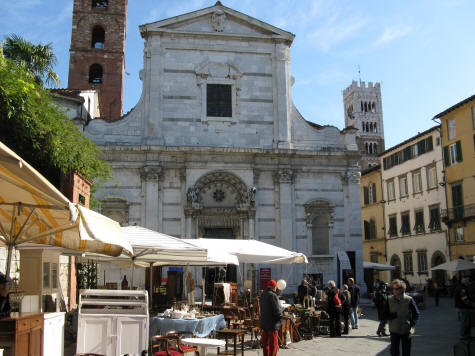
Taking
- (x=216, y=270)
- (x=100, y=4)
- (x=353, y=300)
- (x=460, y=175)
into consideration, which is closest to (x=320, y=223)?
(x=216, y=270)

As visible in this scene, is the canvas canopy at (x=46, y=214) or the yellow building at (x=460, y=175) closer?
the canvas canopy at (x=46, y=214)

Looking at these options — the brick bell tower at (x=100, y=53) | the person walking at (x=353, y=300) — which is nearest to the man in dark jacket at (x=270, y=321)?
the person walking at (x=353, y=300)

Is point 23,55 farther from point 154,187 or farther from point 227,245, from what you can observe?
point 227,245

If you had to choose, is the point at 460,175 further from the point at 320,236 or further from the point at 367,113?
the point at 367,113

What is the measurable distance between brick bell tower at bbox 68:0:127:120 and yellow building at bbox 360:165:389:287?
72.8 feet

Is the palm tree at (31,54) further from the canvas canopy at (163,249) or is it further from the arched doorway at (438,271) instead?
the arched doorway at (438,271)

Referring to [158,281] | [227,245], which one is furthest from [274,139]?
[227,245]

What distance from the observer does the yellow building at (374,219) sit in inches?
1612

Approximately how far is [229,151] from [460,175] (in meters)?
17.1

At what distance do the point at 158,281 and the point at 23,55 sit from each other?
10.00m

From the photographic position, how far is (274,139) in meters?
22.8

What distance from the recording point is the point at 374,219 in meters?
42.2

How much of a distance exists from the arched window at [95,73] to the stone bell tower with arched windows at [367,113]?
175 ft

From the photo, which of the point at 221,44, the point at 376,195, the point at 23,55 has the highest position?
the point at 221,44
